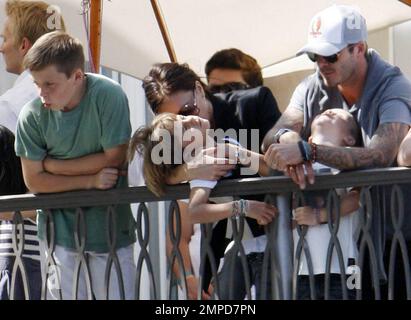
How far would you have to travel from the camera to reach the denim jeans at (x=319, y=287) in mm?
5773

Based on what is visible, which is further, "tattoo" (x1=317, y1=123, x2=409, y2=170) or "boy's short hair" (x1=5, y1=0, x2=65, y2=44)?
"boy's short hair" (x1=5, y1=0, x2=65, y2=44)

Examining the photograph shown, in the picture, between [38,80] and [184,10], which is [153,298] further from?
[184,10]

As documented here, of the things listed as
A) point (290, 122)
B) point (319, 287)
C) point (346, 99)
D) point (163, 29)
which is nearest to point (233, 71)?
point (290, 122)

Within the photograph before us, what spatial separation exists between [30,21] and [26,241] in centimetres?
113

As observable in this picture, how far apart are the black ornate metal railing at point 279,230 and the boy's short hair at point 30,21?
0.93m

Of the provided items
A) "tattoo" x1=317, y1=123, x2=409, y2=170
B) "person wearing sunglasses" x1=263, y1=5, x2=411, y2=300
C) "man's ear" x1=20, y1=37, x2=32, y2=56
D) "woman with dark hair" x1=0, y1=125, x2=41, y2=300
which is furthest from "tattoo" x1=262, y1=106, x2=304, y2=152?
"man's ear" x1=20, y1=37, x2=32, y2=56

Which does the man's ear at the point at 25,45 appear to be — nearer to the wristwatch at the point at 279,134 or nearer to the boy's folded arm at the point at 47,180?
the boy's folded arm at the point at 47,180

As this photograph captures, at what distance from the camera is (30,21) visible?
6.73 metres

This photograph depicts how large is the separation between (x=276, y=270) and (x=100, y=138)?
103cm

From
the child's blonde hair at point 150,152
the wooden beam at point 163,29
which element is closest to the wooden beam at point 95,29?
the wooden beam at point 163,29

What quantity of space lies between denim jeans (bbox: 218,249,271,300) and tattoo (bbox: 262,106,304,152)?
1.66 feet

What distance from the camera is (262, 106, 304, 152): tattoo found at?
5.94 meters

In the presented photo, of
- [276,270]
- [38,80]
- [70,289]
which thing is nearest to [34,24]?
[38,80]

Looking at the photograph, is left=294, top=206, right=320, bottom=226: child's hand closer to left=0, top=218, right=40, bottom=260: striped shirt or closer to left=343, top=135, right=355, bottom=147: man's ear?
left=343, top=135, right=355, bottom=147: man's ear
